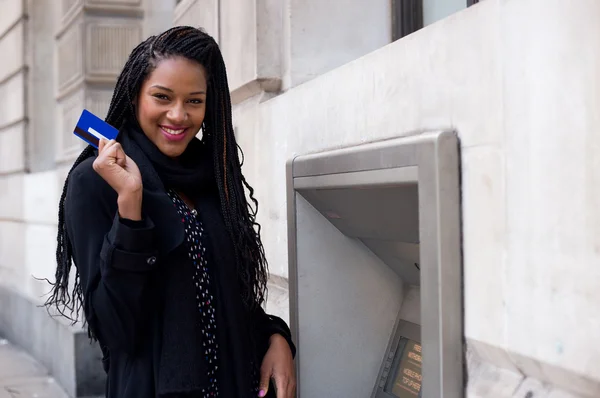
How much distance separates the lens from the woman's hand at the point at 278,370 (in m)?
2.20

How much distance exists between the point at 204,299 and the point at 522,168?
0.86 m

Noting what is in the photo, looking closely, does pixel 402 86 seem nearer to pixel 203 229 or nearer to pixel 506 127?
pixel 506 127

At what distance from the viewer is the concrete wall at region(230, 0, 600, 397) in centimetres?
148

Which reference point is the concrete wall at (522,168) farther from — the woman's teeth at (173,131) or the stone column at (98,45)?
the stone column at (98,45)

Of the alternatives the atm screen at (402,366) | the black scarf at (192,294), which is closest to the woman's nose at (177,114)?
the black scarf at (192,294)

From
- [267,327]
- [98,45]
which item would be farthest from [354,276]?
[98,45]

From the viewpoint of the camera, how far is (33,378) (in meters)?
6.32

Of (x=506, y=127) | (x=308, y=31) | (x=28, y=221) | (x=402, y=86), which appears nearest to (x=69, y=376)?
(x=28, y=221)

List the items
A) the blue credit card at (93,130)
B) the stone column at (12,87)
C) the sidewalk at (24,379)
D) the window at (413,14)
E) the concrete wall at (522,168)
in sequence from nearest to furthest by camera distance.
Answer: the concrete wall at (522,168)
the blue credit card at (93,130)
the window at (413,14)
the sidewalk at (24,379)
the stone column at (12,87)

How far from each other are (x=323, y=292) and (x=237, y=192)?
0.60 metres

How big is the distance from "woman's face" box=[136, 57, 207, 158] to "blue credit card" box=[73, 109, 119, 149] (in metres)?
0.10

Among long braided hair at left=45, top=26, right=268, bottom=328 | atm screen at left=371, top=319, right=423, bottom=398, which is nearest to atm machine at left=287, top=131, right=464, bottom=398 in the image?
atm screen at left=371, top=319, right=423, bottom=398

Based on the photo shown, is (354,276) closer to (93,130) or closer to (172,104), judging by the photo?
(172,104)

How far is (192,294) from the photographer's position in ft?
6.52
